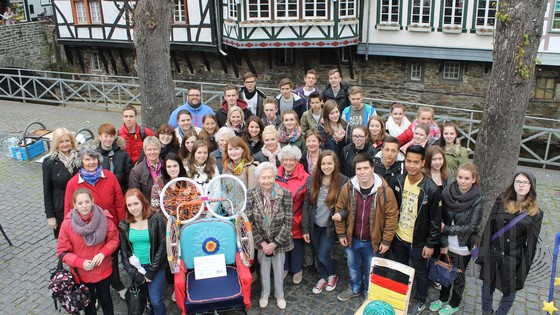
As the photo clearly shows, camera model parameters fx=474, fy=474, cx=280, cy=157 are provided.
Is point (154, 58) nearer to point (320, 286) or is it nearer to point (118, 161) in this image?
point (118, 161)

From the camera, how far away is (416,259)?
197 inches

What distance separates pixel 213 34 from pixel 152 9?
1053 centimetres

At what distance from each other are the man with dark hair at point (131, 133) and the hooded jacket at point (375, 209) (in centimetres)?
322

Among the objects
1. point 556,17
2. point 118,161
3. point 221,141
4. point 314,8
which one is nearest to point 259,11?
point 314,8

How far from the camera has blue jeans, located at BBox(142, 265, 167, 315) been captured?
4.93 meters

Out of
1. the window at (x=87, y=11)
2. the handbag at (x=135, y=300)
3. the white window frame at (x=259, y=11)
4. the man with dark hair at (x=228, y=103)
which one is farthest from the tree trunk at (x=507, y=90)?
the window at (x=87, y=11)

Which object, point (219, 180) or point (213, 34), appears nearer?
point (219, 180)

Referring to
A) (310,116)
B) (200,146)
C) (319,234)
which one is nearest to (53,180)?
(200,146)

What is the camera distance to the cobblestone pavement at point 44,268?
539 centimetres

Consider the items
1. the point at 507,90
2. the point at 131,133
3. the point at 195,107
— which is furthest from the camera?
the point at 195,107

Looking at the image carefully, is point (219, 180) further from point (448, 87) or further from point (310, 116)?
point (448, 87)

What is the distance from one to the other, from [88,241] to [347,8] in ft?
46.9

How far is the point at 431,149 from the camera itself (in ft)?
17.0

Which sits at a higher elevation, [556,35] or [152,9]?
[152,9]
